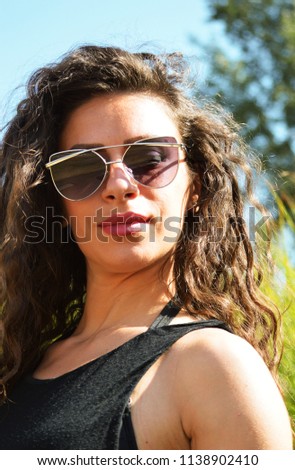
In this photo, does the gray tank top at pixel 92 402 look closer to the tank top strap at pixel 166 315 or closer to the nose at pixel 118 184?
the tank top strap at pixel 166 315

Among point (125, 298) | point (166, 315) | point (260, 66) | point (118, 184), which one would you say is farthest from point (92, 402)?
point (260, 66)

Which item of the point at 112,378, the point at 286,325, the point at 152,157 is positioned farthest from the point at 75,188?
the point at 286,325

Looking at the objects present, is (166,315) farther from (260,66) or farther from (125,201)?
(260,66)

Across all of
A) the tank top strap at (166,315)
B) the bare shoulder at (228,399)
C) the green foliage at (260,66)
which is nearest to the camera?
the bare shoulder at (228,399)

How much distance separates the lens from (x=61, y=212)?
312 centimetres

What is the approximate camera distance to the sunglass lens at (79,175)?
2.74 m

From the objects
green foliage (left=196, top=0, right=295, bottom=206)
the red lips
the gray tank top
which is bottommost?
the gray tank top

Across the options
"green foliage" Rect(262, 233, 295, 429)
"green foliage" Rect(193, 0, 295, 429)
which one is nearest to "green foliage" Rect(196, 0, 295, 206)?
"green foliage" Rect(193, 0, 295, 429)

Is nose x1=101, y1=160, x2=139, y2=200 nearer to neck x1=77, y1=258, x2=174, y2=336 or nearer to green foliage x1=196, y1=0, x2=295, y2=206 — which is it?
neck x1=77, y1=258, x2=174, y2=336

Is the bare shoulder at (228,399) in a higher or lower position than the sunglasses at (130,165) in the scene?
lower

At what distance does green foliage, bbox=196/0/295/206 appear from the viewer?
985 inches

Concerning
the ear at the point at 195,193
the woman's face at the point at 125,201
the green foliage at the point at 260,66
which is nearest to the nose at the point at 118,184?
the woman's face at the point at 125,201

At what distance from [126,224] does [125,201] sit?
0.26ft

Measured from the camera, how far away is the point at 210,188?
2891 mm
